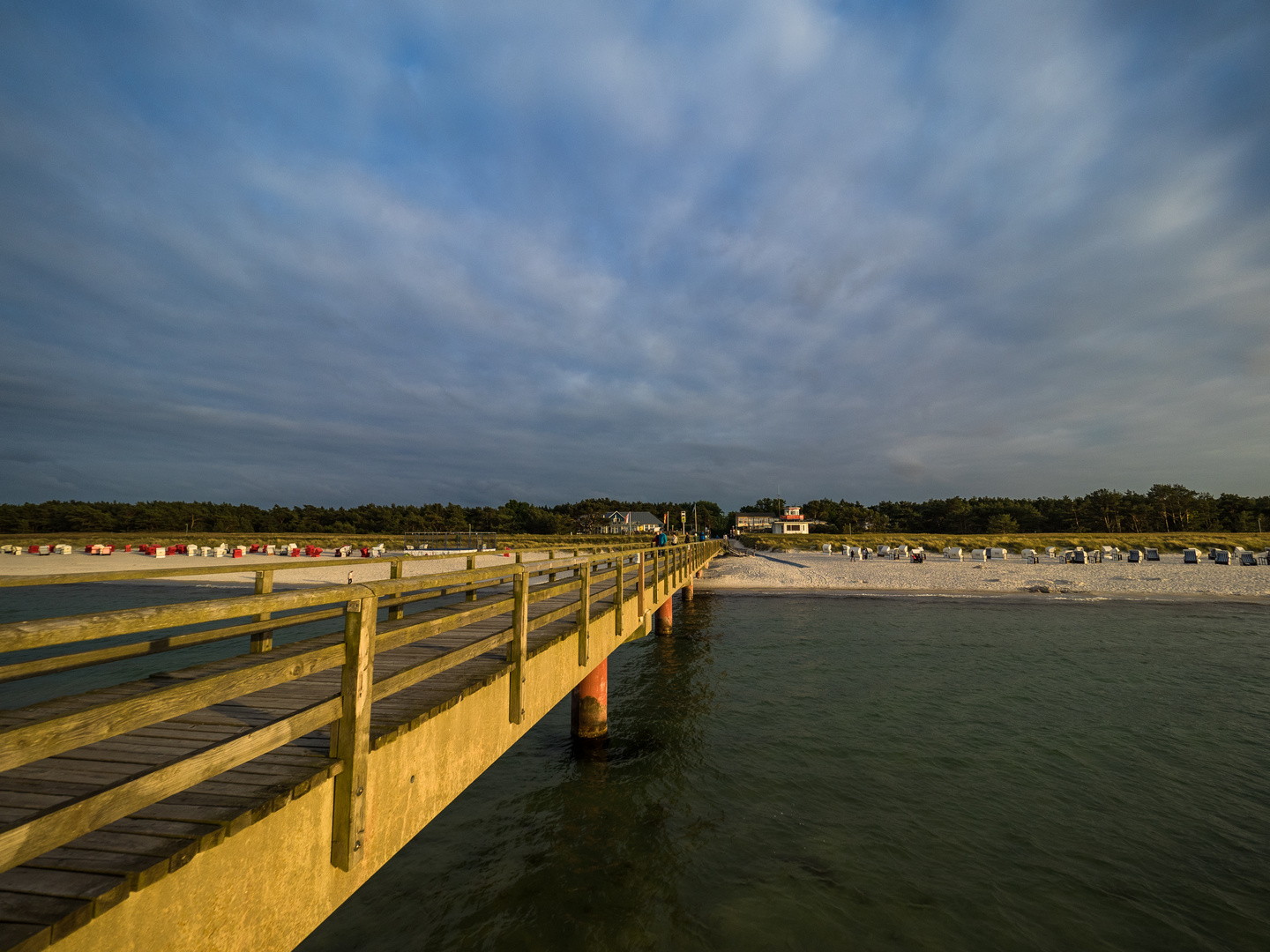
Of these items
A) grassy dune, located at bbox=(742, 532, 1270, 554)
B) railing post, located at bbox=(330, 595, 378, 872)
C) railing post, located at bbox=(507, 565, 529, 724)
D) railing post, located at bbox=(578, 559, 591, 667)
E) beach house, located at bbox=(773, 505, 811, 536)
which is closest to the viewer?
railing post, located at bbox=(330, 595, 378, 872)

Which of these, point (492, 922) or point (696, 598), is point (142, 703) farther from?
point (696, 598)

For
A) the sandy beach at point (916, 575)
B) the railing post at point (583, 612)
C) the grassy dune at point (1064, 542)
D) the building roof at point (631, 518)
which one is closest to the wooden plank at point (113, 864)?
the railing post at point (583, 612)

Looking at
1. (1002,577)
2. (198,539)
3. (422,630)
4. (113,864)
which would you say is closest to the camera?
(113,864)

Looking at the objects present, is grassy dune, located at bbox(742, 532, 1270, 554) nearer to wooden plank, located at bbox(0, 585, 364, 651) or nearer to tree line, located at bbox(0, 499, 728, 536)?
tree line, located at bbox(0, 499, 728, 536)

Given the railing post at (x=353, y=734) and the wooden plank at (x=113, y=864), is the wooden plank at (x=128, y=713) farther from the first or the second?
the wooden plank at (x=113, y=864)

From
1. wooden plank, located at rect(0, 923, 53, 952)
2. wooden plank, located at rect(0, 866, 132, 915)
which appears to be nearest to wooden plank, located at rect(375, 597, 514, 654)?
wooden plank, located at rect(0, 866, 132, 915)

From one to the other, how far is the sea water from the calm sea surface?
39mm

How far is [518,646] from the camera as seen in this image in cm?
609

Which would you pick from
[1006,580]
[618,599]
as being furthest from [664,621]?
[1006,580]

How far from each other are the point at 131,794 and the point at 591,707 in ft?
37.0

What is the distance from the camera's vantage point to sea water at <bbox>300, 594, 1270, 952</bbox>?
7336mm

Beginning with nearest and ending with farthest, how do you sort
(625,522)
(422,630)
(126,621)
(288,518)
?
(126,621) → (422,630) → (288,518) → (625,522)

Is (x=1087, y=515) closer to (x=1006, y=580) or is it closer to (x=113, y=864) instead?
(x=1006, y=580)

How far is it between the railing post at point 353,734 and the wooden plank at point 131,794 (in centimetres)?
29
